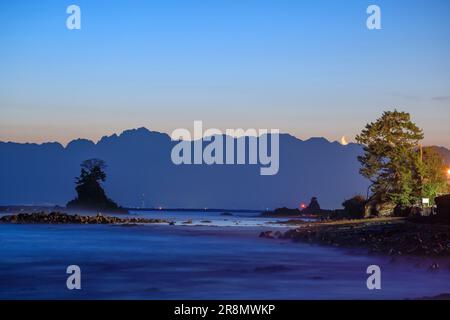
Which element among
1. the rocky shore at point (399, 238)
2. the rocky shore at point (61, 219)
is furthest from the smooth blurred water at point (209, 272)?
the rocky shore at point (61, 219)

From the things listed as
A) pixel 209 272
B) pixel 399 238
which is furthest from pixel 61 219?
pixel 399 238

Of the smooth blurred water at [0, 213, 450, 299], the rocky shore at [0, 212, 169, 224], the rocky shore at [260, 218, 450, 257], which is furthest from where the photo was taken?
the rocky shore at [0, 212, 169, 224]

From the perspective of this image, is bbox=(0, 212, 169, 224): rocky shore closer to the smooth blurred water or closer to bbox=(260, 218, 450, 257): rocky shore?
the smooth blurred water

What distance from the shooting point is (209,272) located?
33031mm

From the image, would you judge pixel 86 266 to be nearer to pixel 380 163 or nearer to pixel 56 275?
pixel 56 275

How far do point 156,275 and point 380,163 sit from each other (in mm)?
29355

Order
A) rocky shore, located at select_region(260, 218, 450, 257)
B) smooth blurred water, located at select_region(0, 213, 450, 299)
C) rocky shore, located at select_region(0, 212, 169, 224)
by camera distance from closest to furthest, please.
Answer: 1. smooth blurred water, located at select_region(0, 213, 450, 299)
2. rocky shore, located at select_region(260, 218, 450, 257)
3. rocky shore, located at select_region(0, 212, 169, 224)

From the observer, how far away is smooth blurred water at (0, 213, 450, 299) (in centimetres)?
2617

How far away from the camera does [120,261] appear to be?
38500 mm

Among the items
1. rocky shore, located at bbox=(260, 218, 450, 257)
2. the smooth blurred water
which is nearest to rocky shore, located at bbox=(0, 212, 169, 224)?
the smooth blurred water

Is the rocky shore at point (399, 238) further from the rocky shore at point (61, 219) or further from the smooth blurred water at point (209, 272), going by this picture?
the rocky shore at point (61, 219)

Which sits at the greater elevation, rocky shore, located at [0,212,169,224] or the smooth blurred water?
rocky shore, located at [0,212,169,224]

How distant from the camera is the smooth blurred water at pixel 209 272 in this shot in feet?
85.9
